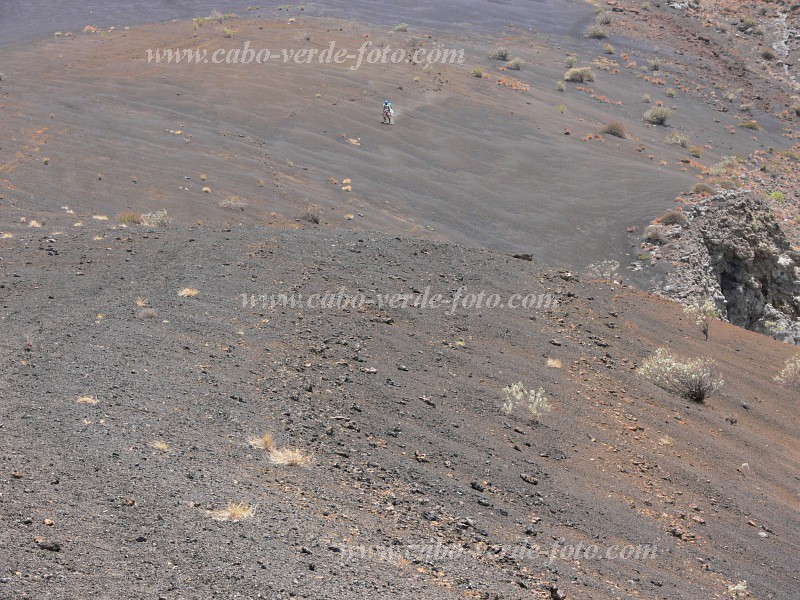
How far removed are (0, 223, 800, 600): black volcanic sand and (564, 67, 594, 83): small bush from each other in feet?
99.1

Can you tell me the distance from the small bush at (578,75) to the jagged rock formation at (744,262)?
19606 mm

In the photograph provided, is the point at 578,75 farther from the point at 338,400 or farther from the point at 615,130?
the point at 338,400

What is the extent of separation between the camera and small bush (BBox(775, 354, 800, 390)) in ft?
45.0

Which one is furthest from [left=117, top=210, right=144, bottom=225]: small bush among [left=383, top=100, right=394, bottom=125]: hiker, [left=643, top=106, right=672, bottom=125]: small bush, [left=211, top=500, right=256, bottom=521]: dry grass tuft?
[left=643, top=106, right=672, bottom=125]: small bush

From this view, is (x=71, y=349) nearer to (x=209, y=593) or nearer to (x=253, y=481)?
(x=253, y=481)

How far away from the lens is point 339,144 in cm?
2903

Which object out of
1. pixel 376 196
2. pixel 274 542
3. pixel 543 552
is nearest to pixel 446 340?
pixel 543 552

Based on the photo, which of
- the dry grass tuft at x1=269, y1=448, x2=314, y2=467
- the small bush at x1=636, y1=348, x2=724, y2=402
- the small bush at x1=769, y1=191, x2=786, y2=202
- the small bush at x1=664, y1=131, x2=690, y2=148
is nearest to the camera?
the dry grass tuft at x1=269, y1=448, x2=314, y2=467

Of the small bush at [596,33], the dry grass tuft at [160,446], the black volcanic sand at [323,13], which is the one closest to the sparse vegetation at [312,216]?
the dry grass tuft at [160,446]

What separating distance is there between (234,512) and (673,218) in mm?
21570

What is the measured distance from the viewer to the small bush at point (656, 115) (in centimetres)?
3919

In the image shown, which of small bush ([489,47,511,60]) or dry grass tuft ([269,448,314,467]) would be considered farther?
small bush ([489,47,511,60])

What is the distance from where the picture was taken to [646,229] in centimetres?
2483

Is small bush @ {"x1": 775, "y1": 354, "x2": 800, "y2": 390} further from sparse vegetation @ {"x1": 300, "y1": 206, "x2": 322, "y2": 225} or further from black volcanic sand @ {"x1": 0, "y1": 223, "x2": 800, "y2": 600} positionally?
sparse vegetation @ {"x1": 300, "y1": 206, "x2": 322, "y2": 225}
